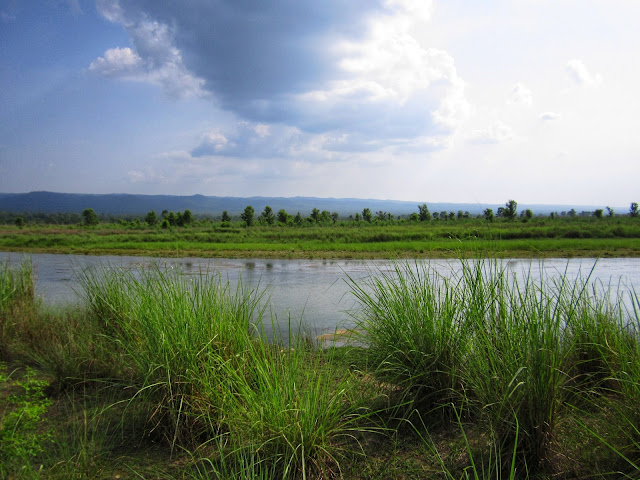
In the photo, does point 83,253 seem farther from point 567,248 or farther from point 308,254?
point 567,248

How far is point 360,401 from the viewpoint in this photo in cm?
350

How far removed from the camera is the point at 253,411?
300cm

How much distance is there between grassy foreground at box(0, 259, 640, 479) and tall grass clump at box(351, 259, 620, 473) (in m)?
0.02

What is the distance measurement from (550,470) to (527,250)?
22392mm

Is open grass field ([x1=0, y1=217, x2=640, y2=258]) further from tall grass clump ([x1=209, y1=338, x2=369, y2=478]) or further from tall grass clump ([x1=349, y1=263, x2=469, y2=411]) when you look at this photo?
tall grass clump ([x1=209, y1=338, x2=369, y2=478])


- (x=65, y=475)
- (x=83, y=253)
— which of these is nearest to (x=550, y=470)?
(x=65, y=475)

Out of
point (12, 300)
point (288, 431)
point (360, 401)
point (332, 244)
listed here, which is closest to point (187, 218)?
point (332, 244)

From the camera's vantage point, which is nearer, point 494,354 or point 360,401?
point 494,354

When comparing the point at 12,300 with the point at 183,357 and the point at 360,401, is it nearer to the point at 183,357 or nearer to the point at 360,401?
the point at 183,357

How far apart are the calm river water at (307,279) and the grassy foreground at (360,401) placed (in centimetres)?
114

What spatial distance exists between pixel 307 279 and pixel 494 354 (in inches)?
460

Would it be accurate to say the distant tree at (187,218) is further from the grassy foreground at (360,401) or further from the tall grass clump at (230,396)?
the tall grass clump at (230,396)

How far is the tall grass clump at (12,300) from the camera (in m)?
6.03

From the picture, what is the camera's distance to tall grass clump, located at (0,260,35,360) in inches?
237
